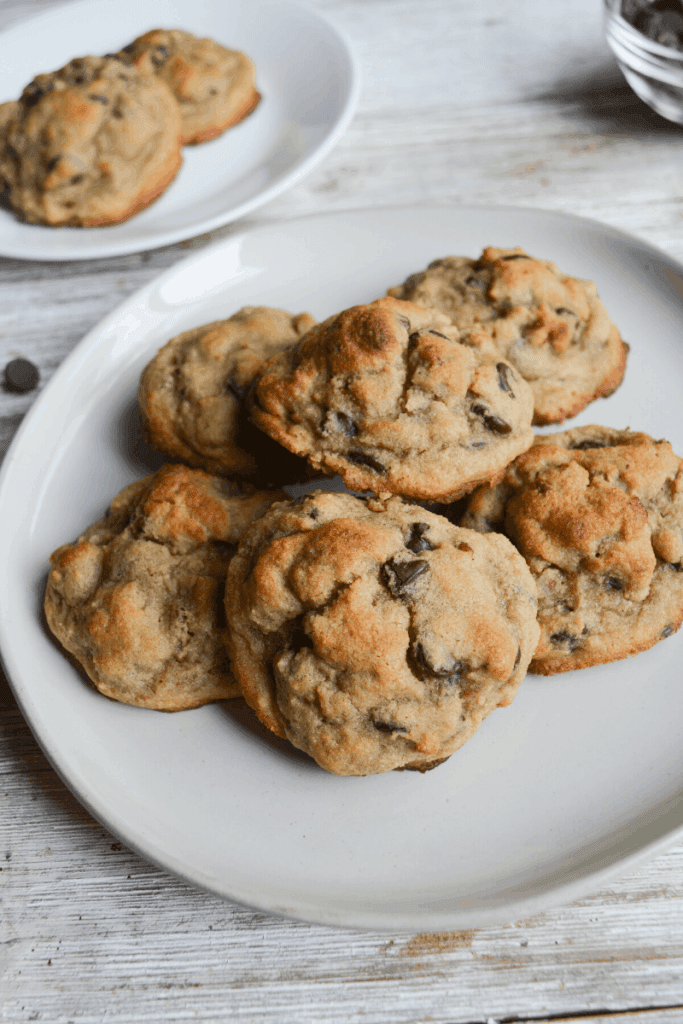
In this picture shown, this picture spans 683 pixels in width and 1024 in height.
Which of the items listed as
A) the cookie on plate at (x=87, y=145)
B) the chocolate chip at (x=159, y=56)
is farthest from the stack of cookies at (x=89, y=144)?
the chocolate chip at (x=159, y=56)

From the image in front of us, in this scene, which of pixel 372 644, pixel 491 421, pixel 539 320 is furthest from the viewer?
pixel 539 320

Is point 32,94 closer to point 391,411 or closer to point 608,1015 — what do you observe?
point 391,411

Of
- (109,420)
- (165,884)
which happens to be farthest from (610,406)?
(165,884)

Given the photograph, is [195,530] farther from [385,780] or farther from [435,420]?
[385,780]

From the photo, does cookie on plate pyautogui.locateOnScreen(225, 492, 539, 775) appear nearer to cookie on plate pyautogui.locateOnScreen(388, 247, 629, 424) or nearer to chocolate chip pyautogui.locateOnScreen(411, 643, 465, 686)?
chocolate chip pyautogui.locateOnScreen(411, 643, 465, 686)

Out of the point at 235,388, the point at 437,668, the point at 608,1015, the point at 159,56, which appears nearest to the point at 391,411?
the point at 235,388

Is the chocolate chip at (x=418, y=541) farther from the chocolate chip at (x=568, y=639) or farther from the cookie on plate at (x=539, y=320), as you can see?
the cookie on plate at (x=539, y=320)
